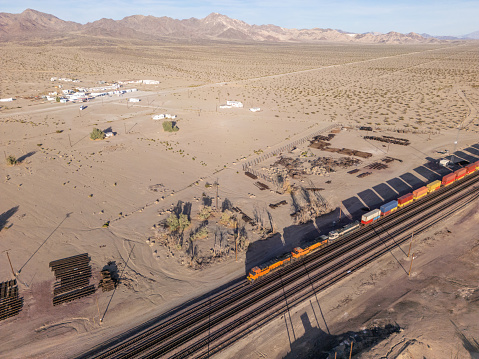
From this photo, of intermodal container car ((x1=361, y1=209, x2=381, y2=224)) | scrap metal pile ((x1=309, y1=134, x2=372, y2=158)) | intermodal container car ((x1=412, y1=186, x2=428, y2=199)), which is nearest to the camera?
intermodal container car ((x1=361, y1=209, x2=381, y2=224))

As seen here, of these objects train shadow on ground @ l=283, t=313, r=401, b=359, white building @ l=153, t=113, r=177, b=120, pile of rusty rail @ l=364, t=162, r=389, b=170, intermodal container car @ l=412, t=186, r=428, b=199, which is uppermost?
intermodal container car @ l=412, t=186, r=428, b=199

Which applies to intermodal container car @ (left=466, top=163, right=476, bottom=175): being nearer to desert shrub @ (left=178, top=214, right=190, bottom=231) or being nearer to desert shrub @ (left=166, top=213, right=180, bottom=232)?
desert shrub @ (left=178, top=214, right=190, bottom=231)

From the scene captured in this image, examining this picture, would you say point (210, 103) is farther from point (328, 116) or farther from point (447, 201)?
point (447, 201)

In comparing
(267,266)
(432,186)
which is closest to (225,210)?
(267,266)

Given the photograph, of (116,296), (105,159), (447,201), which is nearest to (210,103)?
(105,159)

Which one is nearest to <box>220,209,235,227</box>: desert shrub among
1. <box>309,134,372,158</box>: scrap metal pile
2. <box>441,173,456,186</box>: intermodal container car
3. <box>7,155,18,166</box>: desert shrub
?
<box>441,173,456,186</box>: intermodal container car

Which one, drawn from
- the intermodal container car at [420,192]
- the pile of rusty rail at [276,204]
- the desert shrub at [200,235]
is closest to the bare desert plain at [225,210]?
the desert shrub at [200,235]
